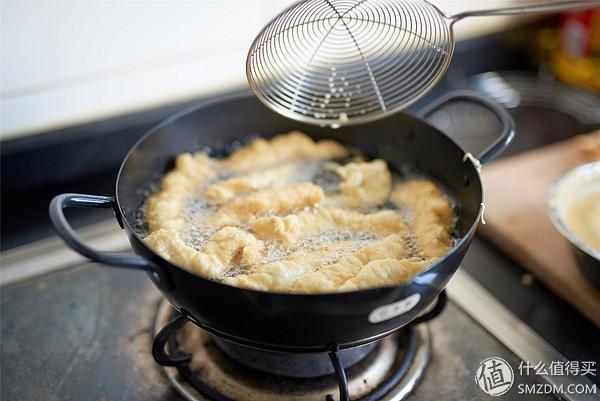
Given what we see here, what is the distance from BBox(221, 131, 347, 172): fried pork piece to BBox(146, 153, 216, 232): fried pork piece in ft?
0.17

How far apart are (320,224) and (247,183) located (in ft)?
0.60

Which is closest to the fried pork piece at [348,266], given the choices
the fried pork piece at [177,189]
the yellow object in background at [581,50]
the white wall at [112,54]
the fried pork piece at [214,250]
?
the fried pork piece at [214,250]

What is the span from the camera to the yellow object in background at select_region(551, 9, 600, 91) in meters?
1.64

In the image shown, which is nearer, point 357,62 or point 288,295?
point 288,295

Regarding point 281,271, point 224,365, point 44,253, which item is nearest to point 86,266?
point 44,253

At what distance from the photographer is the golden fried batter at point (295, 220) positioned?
86 cm

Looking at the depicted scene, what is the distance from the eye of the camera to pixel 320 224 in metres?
1.00

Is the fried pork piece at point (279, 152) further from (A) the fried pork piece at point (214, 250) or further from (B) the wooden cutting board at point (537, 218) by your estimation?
(B) the wooden cutting board at point (537, 218)

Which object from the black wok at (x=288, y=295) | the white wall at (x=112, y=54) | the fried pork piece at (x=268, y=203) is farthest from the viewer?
the white wall at (x=112, y=54)

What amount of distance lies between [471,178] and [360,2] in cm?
35

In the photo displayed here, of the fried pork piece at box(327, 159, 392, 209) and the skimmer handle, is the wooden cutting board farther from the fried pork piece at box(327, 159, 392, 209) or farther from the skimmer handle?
the skimmer handle

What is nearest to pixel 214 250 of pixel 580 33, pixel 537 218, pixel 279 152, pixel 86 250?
pixel 86 250

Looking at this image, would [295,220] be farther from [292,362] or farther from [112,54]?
[112,54]

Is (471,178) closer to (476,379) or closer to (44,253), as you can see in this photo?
(476,379)
